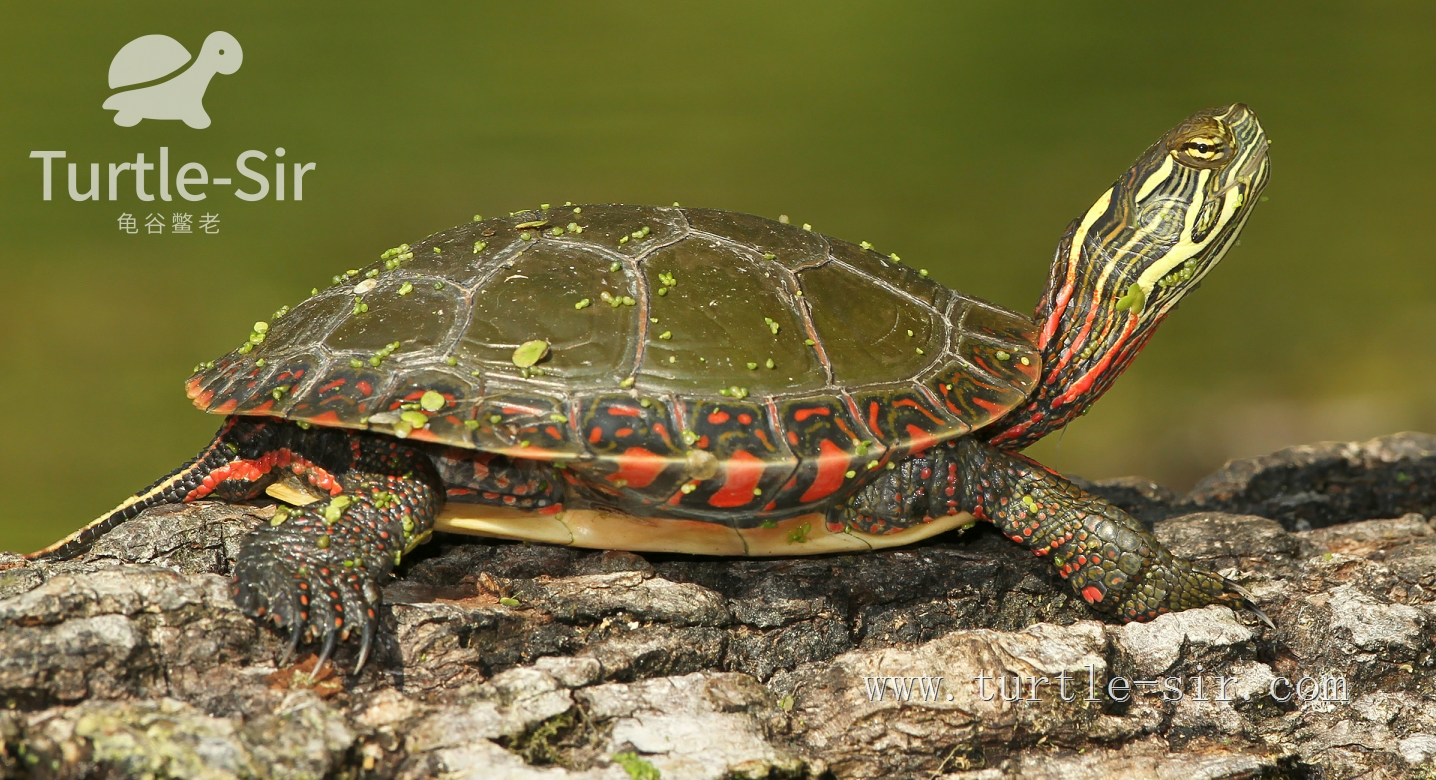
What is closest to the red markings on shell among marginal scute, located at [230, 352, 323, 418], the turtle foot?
the turtle foot

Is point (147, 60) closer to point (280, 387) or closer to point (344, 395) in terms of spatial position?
point (280, 387)

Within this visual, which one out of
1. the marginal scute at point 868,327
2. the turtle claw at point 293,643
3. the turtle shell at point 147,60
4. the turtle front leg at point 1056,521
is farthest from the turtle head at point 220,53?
the turtle front leg at point 1056,521

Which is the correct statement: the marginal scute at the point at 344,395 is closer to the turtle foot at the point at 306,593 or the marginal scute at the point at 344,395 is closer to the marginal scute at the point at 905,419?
the turtle foot at the point at 306,593

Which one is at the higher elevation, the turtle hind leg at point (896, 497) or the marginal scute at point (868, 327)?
the marginal scute at point (868, 327)

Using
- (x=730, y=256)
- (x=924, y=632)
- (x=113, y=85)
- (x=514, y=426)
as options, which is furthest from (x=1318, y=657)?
(x=113, y=85)

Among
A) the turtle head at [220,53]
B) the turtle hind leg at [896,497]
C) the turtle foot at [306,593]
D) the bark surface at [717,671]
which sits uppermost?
Answer: the turtle head at [220,53]

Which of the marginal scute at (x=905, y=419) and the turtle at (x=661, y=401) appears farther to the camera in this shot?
the marginal scute at (x=905, y=419)

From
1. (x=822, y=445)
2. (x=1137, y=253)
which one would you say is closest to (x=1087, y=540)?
(x=822, y=445)
